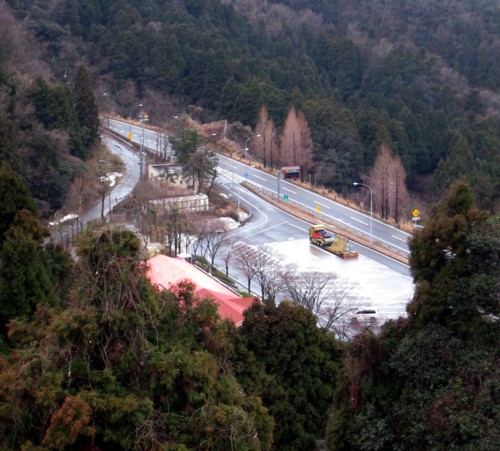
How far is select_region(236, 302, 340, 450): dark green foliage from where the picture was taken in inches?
531

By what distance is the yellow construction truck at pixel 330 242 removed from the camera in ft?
99.1

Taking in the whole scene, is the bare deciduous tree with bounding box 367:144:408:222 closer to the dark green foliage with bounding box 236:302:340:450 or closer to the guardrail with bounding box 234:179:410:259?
the guardrail with bounding box 234:179:410:259

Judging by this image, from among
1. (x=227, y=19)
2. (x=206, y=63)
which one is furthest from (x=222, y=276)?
(x=227, y=19)

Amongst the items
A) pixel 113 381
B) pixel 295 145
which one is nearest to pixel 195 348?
pixel 113 381

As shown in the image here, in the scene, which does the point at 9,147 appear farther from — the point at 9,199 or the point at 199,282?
the point at 199,282

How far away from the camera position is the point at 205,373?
8914mm

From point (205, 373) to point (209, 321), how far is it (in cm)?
172

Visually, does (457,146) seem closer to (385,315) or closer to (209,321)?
(385,315)

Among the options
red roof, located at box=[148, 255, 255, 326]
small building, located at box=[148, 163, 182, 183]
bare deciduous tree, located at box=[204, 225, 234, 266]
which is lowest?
bare deciduous tree, located at box=[204, 225, 234, 266]

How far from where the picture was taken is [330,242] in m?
31.0

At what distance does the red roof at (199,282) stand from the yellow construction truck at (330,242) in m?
10.1

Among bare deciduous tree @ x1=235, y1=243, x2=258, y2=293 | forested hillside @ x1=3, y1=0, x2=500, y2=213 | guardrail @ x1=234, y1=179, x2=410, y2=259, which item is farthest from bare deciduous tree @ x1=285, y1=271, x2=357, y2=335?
forested hillside @ x1=3, y1=0, x2=500, y2=213

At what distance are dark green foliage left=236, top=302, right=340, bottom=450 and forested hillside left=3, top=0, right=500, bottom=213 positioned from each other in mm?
21360

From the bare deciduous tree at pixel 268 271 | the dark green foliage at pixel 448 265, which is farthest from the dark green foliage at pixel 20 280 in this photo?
the bare deciduous tree at pixel 268 271
